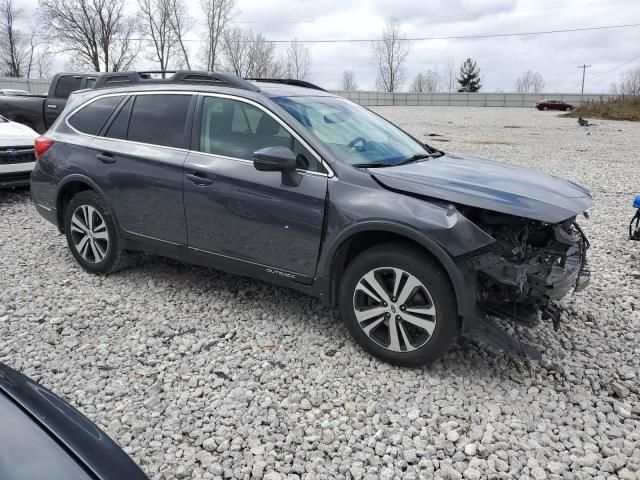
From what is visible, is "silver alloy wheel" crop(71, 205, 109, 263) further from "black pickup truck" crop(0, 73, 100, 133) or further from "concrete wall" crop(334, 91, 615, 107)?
"concrete wall" crop(334, 91, 615, 107)

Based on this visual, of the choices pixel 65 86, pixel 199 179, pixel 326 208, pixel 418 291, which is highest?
pixel 65 86

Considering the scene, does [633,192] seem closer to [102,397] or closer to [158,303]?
[158,303]

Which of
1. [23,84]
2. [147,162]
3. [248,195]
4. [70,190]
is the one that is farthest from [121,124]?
[23,84]

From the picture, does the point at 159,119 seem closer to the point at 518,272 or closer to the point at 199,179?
the point at 199,179

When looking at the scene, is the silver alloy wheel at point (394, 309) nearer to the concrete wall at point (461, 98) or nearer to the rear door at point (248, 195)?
the rear door at point (248, 195)

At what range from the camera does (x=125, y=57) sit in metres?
46.8

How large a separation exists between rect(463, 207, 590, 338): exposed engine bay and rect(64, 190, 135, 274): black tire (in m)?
3.11

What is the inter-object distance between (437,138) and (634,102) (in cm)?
1975

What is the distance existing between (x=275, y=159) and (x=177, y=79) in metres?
1.59

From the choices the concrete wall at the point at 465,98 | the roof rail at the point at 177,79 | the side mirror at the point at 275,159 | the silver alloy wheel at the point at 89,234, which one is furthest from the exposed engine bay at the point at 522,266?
the concrete wall at the point at 465,98

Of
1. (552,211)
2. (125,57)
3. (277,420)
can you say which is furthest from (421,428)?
(125,57)

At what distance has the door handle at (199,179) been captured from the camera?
157 inches

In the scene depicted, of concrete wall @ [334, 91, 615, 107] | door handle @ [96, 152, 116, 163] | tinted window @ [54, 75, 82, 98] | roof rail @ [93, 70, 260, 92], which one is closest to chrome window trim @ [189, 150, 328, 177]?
roof rail @ [93, 70, 260, 92]

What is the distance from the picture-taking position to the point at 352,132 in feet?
13.3
